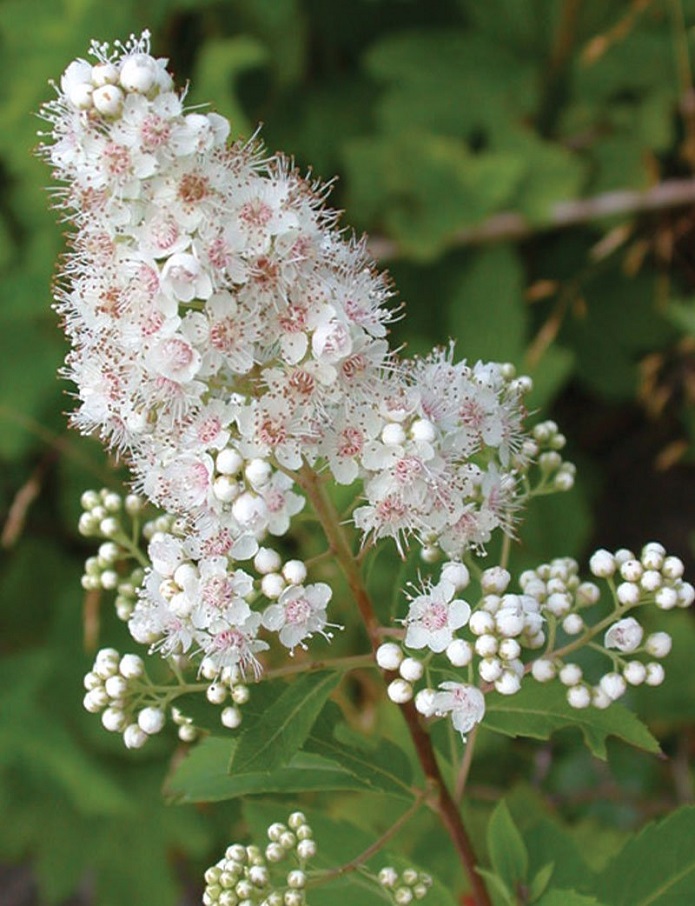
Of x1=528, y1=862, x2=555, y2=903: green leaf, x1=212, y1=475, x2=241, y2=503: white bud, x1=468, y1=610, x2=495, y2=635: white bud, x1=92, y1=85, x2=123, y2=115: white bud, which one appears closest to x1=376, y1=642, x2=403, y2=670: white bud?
x1=468, y1=610, x2=495, y2=635: white bud

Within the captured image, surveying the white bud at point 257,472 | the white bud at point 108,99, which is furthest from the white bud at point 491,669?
the white bud at point 108,99

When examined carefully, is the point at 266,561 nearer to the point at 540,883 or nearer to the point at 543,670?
the point at 543,670

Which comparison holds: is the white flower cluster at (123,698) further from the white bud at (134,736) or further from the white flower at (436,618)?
the white flower at (436,618)

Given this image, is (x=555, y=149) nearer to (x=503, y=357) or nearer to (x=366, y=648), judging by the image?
(x=503, y=357)

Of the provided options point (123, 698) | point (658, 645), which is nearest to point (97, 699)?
point (123, 698)

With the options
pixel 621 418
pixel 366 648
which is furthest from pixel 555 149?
pixel 366 648

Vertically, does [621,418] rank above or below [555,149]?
below
